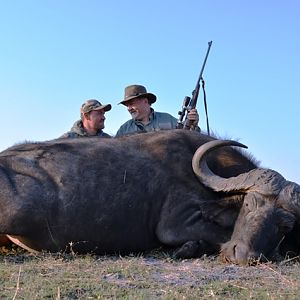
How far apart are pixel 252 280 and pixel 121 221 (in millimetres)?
1885

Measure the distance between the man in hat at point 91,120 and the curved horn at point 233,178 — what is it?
3932 millimetres

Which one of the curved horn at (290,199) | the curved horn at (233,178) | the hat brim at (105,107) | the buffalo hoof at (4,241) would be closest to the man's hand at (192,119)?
the hat brim at (105,107)

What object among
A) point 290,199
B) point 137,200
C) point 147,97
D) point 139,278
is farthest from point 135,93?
point 139,278

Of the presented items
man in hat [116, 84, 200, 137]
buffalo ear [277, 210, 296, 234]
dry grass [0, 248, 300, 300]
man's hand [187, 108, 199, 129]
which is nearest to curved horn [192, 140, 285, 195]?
buffalo ear [277, 210, 296, 234]

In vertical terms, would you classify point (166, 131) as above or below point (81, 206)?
above

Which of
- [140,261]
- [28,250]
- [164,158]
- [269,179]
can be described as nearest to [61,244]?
[28,250]

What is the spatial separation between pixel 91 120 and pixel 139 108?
0.78 metres

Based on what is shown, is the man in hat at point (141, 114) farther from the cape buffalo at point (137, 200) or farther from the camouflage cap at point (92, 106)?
the cape buffalo at point (137, 200)

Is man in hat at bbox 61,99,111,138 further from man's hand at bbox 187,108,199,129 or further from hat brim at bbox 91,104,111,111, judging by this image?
man's hand at bbox 187,108,199,129

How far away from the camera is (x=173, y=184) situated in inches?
259

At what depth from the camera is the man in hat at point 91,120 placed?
1030cm

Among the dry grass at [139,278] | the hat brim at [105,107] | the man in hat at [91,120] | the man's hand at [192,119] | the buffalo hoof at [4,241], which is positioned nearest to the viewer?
the dry grass at [139,278]

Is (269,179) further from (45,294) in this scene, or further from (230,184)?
(45,294)

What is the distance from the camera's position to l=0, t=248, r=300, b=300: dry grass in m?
4.25
